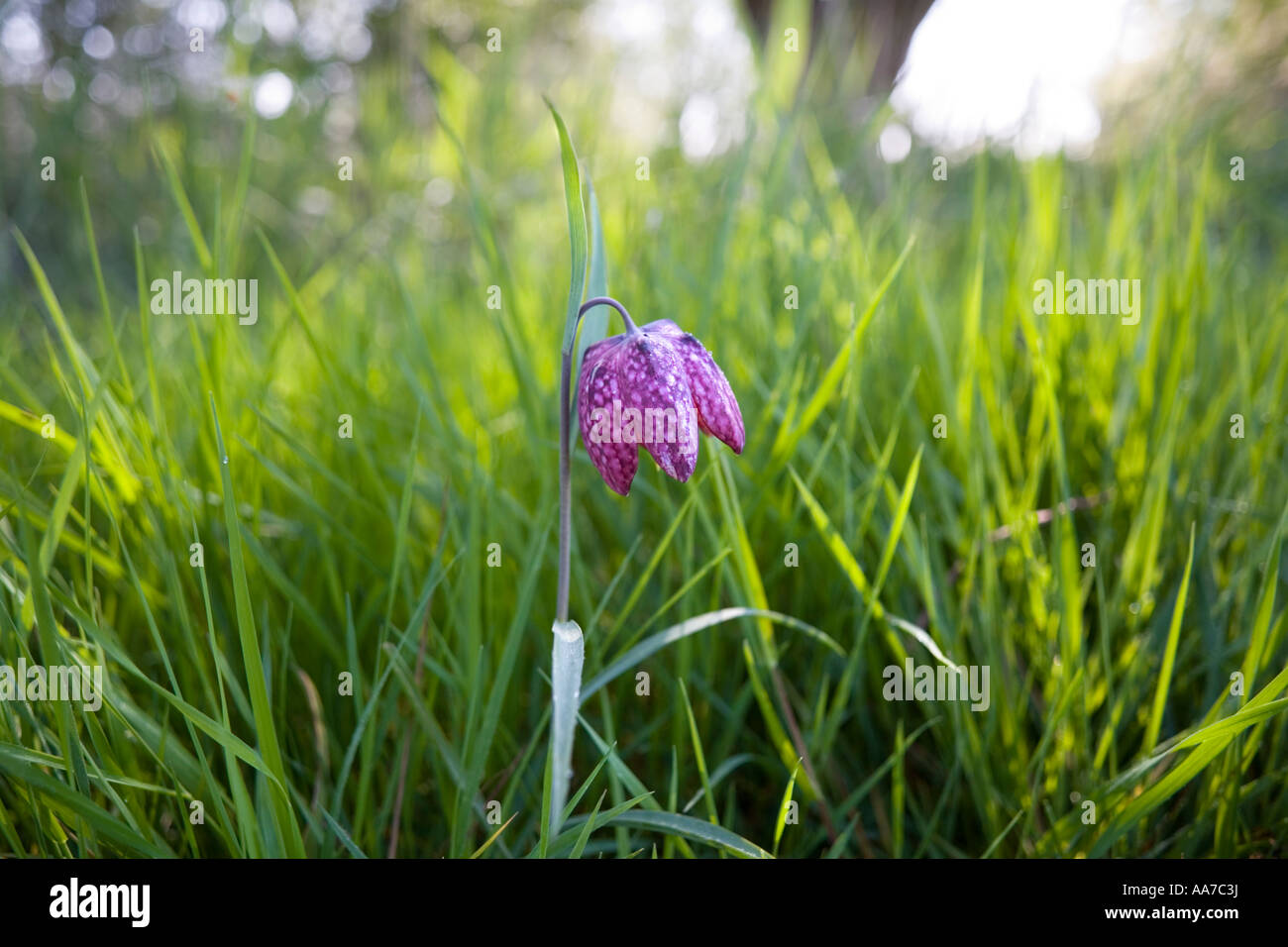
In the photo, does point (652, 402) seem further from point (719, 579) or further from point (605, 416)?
point (719, 579)

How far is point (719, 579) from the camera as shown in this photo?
0.81 meters

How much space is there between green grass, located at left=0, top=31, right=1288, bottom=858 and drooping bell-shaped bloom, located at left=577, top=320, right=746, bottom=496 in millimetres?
104

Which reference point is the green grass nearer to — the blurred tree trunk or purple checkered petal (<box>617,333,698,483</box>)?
purple checkered petal (<box>617,333,698,483</box>)

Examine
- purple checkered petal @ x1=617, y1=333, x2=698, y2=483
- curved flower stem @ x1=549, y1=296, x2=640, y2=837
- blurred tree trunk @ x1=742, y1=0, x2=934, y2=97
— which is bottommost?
curved flower stem @ x1=549, y1=296, x2=640, y2=837

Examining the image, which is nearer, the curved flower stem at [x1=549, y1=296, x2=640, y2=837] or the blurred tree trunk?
the curved flower stem at [x1=549, y1=296, x2=640, y2=837]

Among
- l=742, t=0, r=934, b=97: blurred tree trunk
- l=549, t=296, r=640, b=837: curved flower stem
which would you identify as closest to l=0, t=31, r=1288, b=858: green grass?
l=549, t=296, r=640, b=837: curved flower stem

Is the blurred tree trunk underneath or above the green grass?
above

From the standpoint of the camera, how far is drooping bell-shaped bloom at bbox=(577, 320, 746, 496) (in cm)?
60

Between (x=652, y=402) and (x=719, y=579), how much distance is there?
278 millimetres

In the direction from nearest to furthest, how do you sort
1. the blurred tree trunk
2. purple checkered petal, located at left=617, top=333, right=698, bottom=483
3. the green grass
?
purple checkered petal, located at left=617, top=333, right=698, bottom=483
the green grass
the blurred tree trunk

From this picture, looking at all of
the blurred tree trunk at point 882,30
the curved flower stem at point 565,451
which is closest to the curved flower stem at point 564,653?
the curved flower stem at point 565,451
